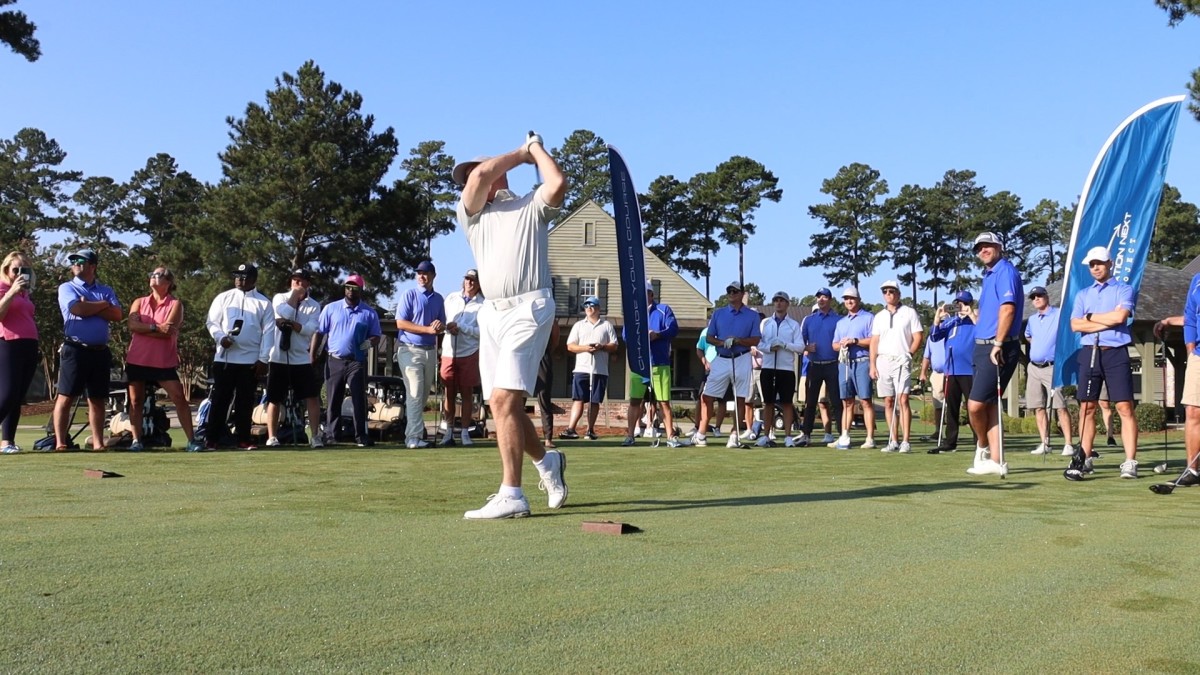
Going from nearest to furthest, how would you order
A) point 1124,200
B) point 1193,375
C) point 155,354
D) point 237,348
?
point 1193,375 < point 1124,200 < point 155,354 < point 237,348

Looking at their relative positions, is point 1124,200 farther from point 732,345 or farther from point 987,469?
point 732,345

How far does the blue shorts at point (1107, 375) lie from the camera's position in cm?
838

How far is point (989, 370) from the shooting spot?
29.0ft

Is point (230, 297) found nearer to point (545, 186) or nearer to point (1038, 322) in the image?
point (545, 186)

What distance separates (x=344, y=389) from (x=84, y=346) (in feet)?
9.39

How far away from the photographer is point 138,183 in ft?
268

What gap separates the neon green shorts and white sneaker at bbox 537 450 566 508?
6.90m

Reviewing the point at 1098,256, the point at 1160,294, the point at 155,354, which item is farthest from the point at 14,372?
the point at 1160,294

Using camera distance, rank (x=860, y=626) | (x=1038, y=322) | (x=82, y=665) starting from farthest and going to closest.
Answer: (x=1038, y=322)
(x=860, y=626)
(x=82, y=665)

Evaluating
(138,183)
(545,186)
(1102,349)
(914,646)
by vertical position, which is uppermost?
(138,183)

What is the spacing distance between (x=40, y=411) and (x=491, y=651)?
33.9m

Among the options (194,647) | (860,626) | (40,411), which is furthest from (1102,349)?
(40,411)

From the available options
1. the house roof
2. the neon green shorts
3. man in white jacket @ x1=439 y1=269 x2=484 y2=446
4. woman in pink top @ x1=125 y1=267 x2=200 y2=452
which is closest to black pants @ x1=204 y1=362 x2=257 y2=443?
woman in pink top @ x1=125 y1=267 x2=200 y2=452

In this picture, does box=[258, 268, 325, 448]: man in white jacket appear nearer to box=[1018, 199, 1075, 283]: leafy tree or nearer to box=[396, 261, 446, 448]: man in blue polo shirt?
box=[396, 261, 446, 448]: man in blue polo shirt
